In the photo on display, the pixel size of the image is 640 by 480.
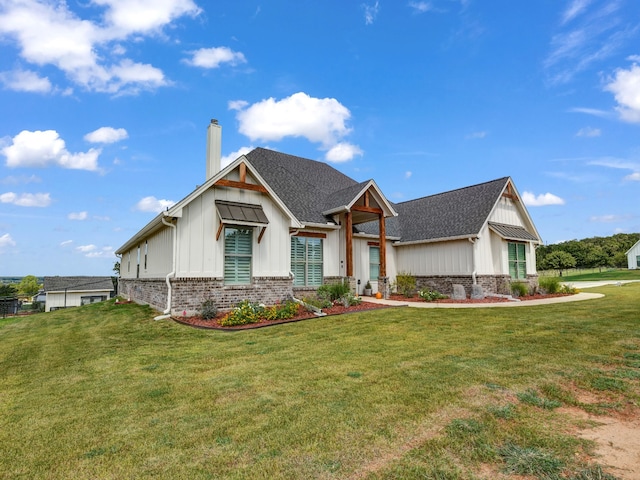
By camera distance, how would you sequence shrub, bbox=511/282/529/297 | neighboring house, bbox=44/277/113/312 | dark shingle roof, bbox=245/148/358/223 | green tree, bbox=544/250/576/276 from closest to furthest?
dark shingle roof, bbox=245/148/358/223 → shrub, bbox=511/282/529/297 → neighboring house, bbox=44/277/113/312 → green tree, bbox=544/250/576/276

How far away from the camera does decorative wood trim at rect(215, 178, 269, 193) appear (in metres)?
12.4

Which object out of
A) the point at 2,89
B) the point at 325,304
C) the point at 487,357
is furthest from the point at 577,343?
the point at 2,89

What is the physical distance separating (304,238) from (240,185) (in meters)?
4.29

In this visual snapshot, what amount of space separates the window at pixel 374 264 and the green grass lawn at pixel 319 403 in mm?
9794

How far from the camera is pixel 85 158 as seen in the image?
18.5 m

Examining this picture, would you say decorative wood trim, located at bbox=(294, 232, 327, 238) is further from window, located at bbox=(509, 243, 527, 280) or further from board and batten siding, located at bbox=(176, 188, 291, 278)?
window, located at bbox=(509, 243, 527, 280)

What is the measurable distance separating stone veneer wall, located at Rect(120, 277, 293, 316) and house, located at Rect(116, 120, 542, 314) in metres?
0.03

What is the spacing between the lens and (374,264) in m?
18.5

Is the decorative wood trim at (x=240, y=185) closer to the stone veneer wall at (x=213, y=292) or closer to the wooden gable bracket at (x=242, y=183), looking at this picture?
the wooden gable bracket at (x=242, y=183)

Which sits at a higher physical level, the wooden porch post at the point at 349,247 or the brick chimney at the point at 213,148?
the brick chimney at the point at 213,148

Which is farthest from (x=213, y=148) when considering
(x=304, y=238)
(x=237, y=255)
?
(x=304, y=238)

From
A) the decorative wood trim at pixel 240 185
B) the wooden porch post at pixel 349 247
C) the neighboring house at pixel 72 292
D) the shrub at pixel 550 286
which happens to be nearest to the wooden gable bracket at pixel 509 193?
the shrub at pixel 550 286

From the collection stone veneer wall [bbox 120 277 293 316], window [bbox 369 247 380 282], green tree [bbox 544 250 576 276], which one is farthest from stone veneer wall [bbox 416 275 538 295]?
green tree [bbox 544 250 576 276]

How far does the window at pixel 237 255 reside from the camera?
492 inches
